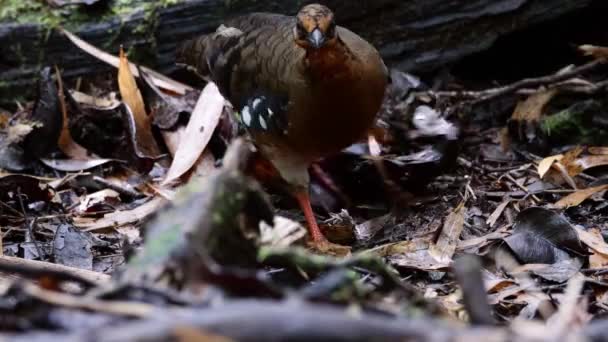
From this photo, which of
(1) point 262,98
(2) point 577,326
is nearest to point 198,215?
(2) point 577,326

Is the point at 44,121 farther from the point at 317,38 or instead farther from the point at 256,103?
the point at 317,38

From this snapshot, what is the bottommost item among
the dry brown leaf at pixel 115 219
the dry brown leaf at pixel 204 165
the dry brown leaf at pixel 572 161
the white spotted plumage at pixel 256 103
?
the dry brown leaf at pixel 572 161

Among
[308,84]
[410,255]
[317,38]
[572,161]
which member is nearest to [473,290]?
[410,255]

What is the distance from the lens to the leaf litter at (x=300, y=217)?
3.96 ft

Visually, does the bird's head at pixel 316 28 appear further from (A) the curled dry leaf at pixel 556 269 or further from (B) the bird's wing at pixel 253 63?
(A) the curled dry leaf at pixel 556 269

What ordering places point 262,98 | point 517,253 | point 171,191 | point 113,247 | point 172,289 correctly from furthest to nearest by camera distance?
point 171,191, point 262,98, point 113,247, point 517,253, point 172,289

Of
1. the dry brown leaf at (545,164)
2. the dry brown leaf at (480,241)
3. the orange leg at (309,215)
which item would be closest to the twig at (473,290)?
the dry brown leaf at (480,241)

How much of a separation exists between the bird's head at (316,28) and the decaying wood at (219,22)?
1.21m

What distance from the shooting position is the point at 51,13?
451 centimetres

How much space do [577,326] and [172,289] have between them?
2.45ft

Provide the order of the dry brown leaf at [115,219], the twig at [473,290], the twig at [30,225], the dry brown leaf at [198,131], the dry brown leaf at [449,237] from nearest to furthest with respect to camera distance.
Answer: the twig at [473,290] → the dry brown leaf at [449,237] → the twig at [30,225] → the dry brown leaf at [115,219] → the dry brown leaf at [198,131]

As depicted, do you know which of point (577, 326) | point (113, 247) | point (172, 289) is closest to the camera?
point (172, 289)

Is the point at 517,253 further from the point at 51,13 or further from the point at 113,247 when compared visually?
the point at 51,13

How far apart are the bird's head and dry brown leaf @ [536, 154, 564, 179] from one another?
3.90 ft
